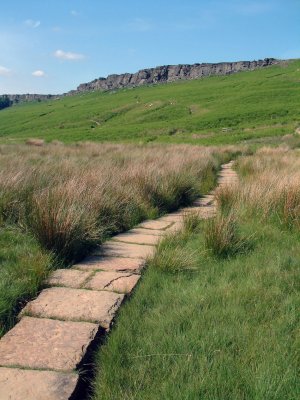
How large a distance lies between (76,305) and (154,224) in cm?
277

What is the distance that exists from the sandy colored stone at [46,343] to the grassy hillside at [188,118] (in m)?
30.8

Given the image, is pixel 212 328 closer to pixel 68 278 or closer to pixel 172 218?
pixel 68 278

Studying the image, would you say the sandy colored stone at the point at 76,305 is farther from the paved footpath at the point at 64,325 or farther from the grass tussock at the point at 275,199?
the grass tussock at the point at 275,199

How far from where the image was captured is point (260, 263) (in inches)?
145

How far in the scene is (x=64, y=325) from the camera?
272cm

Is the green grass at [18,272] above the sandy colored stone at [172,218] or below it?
above

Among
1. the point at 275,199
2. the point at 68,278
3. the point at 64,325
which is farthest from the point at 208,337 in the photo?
the point at 275,199

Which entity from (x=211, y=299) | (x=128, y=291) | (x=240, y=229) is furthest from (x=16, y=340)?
(x=240, y=229)

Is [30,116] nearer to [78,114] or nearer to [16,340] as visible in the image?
[78,114]

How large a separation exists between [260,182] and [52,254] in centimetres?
388

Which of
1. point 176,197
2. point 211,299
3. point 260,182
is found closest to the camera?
point 211,299

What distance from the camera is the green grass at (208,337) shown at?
2.07 metres

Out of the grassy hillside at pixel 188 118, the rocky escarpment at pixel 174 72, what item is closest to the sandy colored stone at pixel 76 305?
the grassy hillside at pixel 188 118

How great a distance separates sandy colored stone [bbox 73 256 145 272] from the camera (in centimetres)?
378
